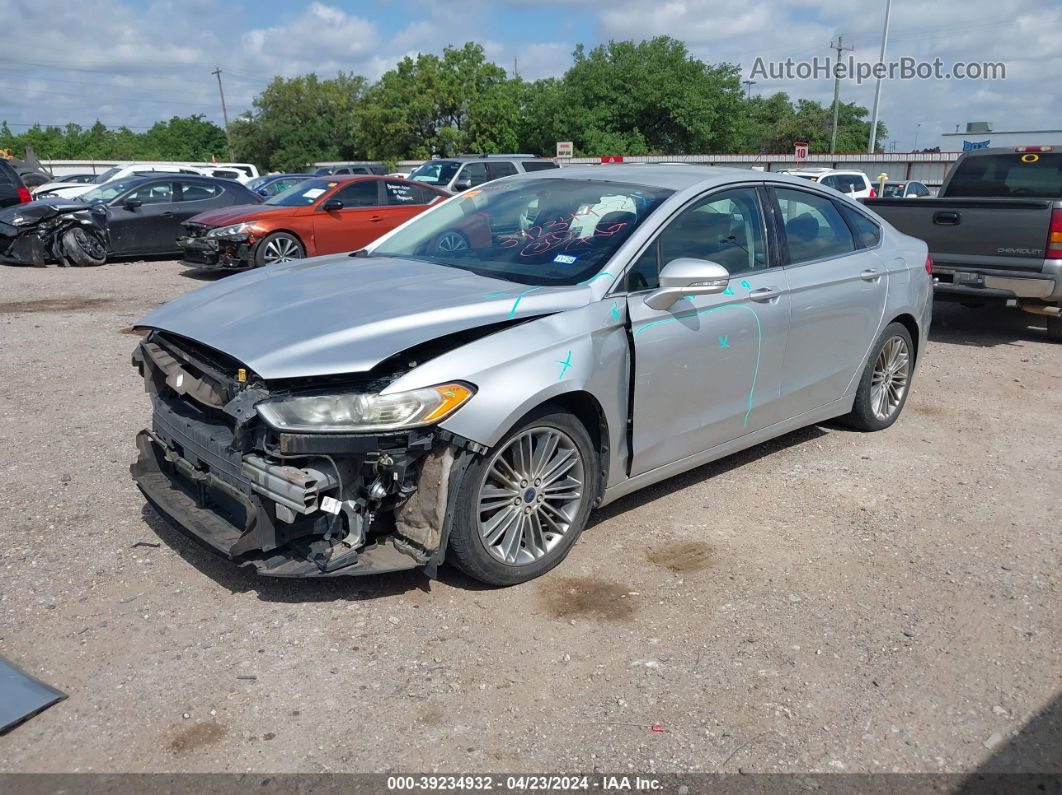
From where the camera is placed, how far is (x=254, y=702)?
3084 mm

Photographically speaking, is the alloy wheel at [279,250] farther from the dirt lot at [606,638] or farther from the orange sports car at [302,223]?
the dirt lot at [606,638]

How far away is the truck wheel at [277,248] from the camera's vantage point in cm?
1238

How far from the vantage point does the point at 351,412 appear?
3.32m

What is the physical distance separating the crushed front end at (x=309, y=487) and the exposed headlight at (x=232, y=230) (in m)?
9.23

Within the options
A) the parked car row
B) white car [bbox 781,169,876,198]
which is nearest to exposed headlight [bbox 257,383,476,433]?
the parked car row

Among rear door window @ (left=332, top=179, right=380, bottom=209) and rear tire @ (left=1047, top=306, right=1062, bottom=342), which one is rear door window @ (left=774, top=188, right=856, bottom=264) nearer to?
rear tire @ (left=1047, top=306, right=1062, bottom=342)

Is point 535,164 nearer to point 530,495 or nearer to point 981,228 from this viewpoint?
point 981,228

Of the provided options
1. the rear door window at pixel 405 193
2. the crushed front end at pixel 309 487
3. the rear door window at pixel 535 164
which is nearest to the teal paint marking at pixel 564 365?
the crushed front end at pixel 309 487

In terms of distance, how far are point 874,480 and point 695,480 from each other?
1.10 metres

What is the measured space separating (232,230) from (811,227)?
364 inches

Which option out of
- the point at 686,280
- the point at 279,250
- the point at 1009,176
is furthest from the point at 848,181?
the point at 686,280

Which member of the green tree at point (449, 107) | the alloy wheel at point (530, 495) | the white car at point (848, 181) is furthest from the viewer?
the green tree at point (449, 107)

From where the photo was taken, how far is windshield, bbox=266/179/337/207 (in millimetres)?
13219

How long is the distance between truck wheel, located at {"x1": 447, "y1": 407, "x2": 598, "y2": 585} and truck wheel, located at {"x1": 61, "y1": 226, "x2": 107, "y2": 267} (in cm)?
1285
